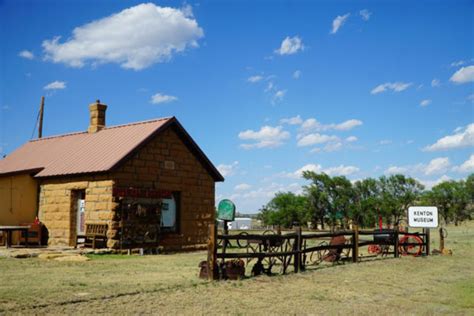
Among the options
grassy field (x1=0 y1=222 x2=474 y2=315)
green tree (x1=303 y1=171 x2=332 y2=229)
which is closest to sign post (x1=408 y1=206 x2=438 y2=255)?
grassy field (x1=0 y1=222 x2=474 y2=315)

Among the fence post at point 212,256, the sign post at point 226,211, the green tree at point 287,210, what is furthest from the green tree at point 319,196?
the fence post at point 212,256

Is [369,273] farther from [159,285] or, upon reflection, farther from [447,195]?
[447,195]

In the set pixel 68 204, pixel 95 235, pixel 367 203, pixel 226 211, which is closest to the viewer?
pixel 95 235

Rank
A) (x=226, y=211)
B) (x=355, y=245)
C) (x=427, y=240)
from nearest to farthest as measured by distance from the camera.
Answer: (x=355, y=245)
(x=427, y=240)
(x=226, y=211)

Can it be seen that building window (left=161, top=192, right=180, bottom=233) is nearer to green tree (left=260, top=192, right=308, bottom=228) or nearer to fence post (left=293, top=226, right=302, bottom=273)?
fence post (left=293, top=226, right=302, bottom=273)

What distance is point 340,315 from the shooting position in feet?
26.6

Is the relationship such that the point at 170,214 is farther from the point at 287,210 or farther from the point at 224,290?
the point at 287,210

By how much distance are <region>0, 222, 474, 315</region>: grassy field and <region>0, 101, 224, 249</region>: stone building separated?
4308 millimetres

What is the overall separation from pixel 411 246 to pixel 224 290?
1133 centimetres

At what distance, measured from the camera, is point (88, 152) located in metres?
21.5

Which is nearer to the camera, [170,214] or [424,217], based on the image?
[424,217]

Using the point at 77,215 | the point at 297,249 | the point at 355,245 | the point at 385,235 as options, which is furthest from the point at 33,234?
the point at 385,235

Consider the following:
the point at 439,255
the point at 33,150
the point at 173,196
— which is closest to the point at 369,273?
the point at 439,255

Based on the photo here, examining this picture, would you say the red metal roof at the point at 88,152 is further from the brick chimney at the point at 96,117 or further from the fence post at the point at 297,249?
the fence post at the point at 297,249
